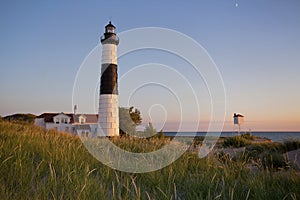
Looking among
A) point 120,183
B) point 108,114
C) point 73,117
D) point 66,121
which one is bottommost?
point 120,183

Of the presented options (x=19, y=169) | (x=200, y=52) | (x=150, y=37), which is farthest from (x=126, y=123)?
(x=19, y=169)

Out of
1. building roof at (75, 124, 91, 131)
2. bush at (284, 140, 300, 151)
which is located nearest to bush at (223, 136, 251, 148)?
bush at (284, 140, 300, 151)

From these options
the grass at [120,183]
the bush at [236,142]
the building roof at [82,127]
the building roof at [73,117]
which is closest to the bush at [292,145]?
the bush at [236,142]

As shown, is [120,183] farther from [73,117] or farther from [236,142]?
[73,117]

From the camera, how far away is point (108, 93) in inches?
693

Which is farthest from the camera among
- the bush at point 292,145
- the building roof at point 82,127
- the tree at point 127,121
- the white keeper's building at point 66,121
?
the white keeper's building at point 66,121

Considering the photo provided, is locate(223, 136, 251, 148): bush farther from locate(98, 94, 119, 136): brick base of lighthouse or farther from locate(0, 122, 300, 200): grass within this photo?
locate(0, 122, 300, 200): grass

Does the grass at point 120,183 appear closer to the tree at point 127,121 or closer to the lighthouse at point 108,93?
the lighthouse at point 108,93

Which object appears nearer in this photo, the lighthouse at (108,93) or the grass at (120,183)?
the grass at (120,183)

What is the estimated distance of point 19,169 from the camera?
3736mm

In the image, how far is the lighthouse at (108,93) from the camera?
17.6 meters

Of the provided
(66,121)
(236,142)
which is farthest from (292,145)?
(66,121)

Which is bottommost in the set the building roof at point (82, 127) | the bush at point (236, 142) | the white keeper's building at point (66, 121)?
the bush at point (236, 142)

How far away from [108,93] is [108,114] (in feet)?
4.48
